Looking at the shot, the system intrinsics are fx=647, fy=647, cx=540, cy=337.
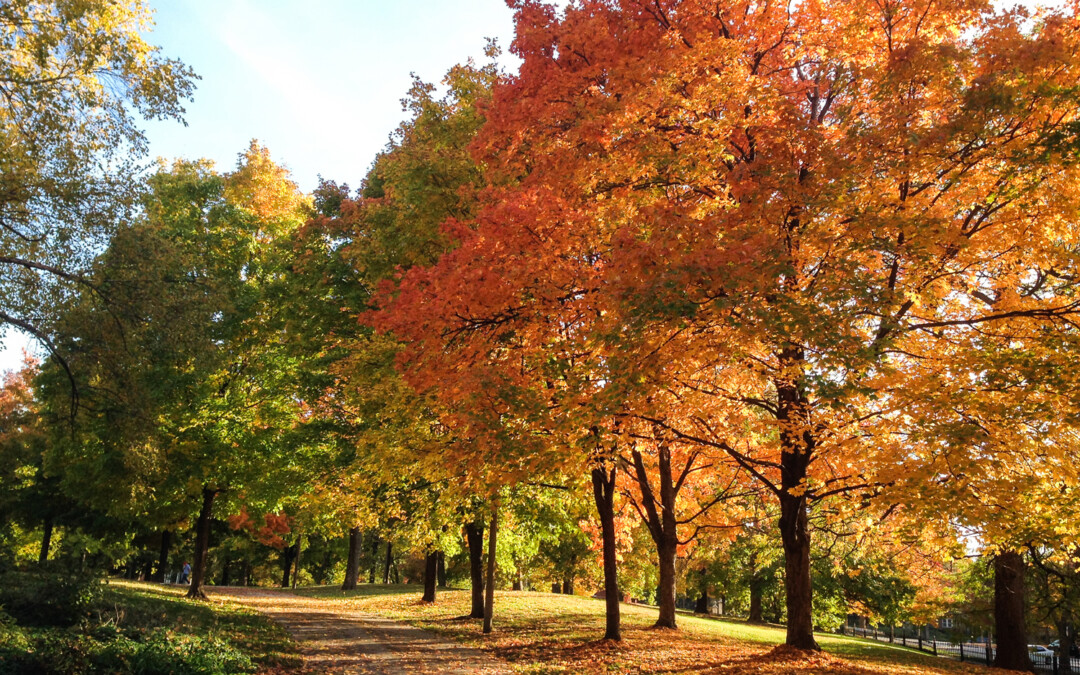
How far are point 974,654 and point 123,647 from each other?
42491 mm

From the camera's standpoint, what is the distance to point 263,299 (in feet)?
71.2

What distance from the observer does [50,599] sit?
33.5 feet

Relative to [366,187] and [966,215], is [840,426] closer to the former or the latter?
[966,215]

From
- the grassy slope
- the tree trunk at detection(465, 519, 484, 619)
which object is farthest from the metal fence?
the grassy slope

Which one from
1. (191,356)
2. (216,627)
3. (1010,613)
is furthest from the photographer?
(1010,613)

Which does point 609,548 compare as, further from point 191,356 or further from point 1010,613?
point 191,356

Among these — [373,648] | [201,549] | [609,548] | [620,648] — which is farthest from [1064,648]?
[201,549]

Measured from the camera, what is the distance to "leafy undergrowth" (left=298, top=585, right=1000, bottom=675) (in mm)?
11930

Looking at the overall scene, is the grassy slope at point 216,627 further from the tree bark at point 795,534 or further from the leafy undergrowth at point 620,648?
the tree bark at point 795,534

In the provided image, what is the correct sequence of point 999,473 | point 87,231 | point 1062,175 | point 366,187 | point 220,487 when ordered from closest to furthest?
point 1062,175 → point 999,473 → point 87,231 → point 366,187 → point 220,487

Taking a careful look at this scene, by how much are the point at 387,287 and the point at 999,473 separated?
11.5 meters

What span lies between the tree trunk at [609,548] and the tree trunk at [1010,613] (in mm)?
9210

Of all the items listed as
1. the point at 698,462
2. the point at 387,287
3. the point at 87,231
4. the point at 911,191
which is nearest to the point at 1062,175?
the point at 911,191

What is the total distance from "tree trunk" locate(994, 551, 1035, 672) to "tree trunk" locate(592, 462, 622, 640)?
921 centimetres
